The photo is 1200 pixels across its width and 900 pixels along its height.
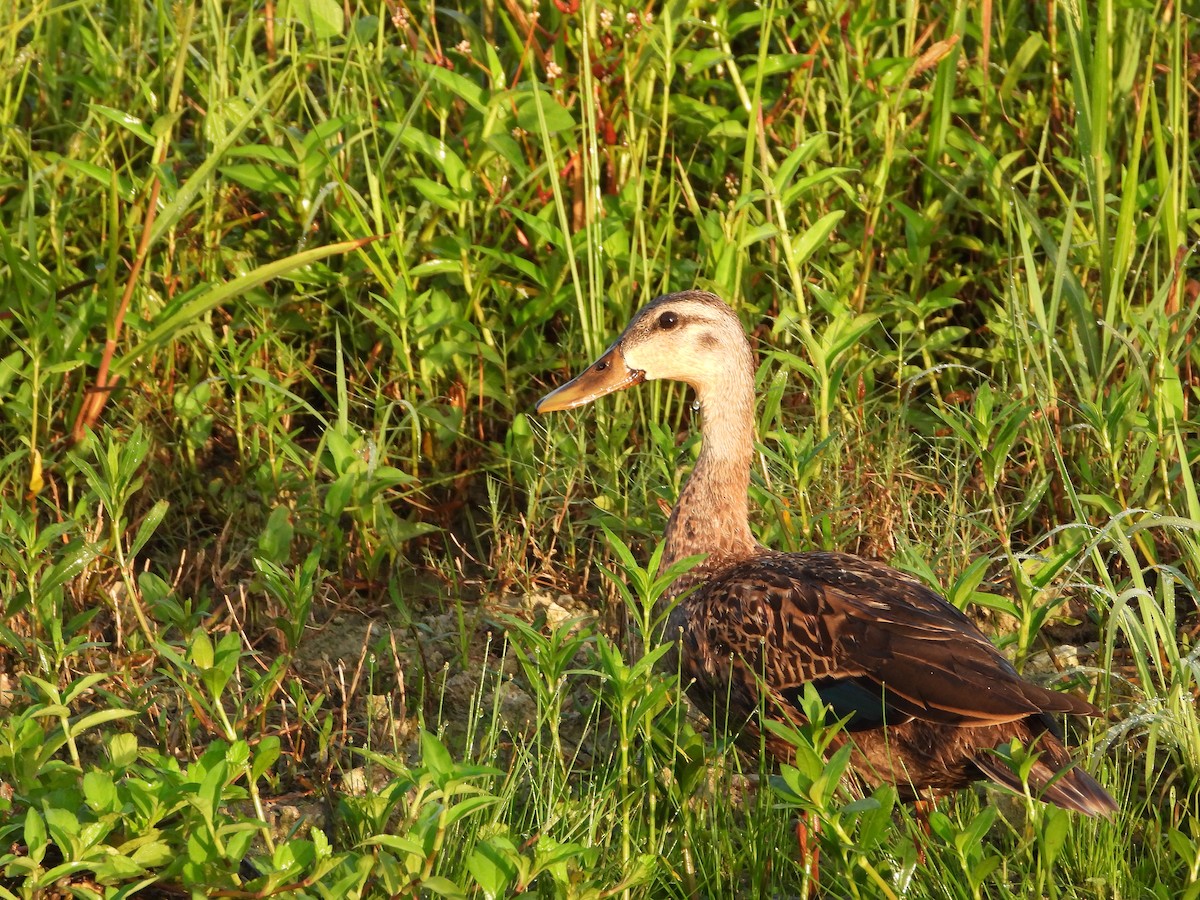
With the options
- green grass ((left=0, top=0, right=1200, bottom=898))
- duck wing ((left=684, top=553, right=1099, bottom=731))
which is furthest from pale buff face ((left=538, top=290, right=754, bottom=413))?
duck wing ((left=684, top=553, right=1099, bottom=731))

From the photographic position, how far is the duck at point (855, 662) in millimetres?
3355

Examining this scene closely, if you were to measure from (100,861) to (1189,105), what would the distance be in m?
4.55

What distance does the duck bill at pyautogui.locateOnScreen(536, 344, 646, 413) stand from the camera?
444 centimetres

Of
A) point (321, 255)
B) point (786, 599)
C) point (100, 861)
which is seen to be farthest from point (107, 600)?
point (786, 599)

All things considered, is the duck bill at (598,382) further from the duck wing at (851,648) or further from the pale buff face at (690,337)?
the duck wing at (851,648)

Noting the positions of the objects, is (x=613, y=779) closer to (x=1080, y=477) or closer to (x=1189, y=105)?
(x=1080, y=477)

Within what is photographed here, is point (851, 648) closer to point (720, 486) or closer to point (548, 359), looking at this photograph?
point (720, 486)

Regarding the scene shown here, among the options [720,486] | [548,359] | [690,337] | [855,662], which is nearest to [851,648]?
[855,662]

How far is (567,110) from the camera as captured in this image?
5082 millimetres

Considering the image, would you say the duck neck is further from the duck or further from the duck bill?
the duck bill

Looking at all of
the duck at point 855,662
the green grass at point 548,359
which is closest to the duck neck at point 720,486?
the duck at point 855,662

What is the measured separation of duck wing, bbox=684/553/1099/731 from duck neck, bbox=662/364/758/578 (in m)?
0.20

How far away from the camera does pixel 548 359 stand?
5.09m

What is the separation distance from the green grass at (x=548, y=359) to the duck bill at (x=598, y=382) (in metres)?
0.24
